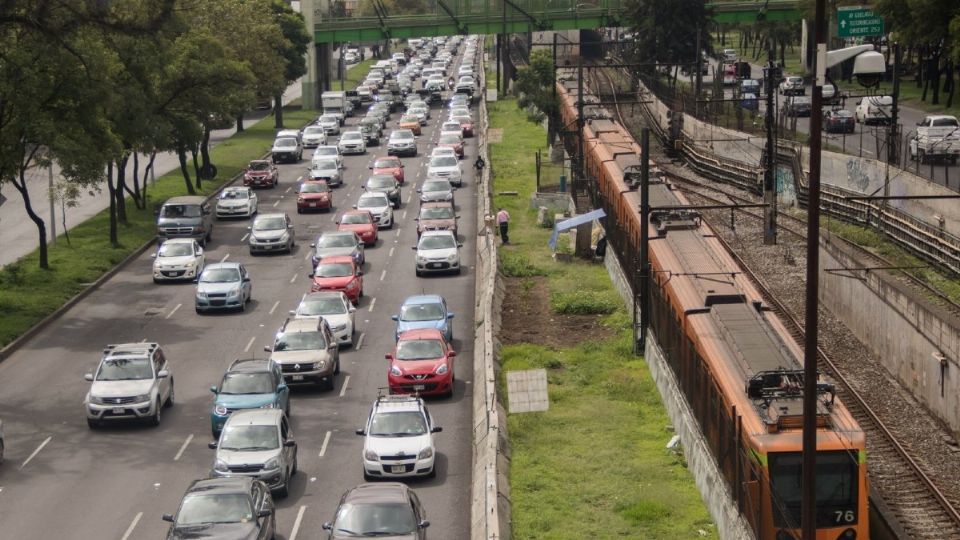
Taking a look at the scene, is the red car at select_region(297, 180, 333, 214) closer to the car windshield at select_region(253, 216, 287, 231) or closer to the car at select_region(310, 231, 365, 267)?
the car windshield at select_region(253, 216, 287, 231)

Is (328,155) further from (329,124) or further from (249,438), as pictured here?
(249,438)

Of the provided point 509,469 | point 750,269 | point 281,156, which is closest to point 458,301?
point 750,269

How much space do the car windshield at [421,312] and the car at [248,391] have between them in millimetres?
7603

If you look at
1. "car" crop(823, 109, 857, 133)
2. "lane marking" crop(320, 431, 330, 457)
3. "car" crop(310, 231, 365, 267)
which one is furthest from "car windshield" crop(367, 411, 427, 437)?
"car" crop(823, 109, 857, 133)

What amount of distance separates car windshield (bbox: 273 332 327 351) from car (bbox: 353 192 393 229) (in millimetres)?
24394

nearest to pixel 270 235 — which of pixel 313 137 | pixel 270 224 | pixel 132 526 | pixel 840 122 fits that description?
pixel 270 224

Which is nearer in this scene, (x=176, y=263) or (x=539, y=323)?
(x=539, y=323)

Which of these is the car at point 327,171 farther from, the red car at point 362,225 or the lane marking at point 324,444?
the lane marking at point 324,444

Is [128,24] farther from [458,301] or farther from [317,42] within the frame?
[317,42]

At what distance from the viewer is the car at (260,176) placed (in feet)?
248

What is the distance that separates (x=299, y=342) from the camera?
37.2 metres

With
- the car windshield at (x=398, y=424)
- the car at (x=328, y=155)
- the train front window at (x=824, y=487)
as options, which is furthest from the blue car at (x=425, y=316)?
the car at (x=328, y=155)

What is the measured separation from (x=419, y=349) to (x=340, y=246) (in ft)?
54.3

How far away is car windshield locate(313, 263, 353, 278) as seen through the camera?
4712 cm
